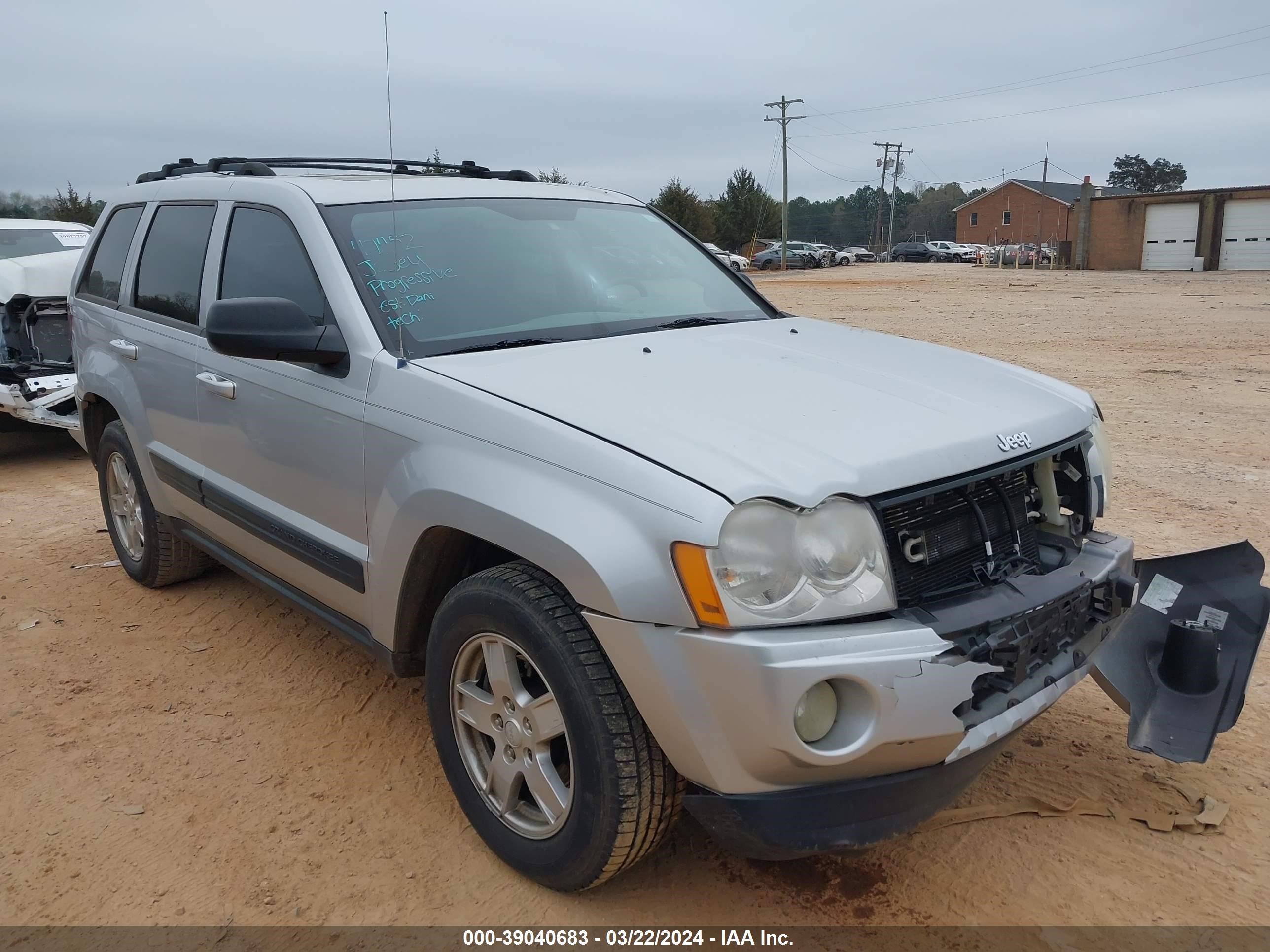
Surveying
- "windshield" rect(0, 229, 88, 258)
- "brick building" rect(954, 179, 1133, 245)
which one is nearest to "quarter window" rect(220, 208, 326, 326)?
"windshield" rect(0, 229, 88, 258)

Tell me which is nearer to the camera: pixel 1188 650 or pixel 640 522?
pixel 640 522

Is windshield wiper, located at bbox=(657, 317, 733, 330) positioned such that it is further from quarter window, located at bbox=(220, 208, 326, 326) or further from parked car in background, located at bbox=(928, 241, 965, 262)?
parked car in background, located at bbox=(928, 241, 965, 262)

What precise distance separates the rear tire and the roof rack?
47.9 inches

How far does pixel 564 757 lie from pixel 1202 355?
39.1 feet

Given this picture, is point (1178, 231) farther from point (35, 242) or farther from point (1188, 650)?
point (1188, 650)

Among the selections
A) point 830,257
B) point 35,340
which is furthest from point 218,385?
point 830,257

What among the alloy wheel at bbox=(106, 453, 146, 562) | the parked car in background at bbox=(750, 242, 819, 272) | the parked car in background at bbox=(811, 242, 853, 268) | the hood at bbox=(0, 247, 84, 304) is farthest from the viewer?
the parked car in background at bbox=(811, 242, 853, 268)

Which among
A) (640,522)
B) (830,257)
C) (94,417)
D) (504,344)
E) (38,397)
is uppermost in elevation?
(830,257)

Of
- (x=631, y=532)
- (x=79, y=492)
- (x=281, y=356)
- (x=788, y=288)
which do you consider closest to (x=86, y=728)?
(x=281, y=356)

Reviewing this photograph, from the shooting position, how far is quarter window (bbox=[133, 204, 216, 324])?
12.8 ft

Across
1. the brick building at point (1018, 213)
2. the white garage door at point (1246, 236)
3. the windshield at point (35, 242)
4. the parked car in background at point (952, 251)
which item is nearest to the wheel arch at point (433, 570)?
the windshield at point (35, 242)

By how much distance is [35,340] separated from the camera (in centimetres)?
805

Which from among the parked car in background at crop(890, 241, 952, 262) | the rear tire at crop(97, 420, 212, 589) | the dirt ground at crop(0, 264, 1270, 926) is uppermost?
the parked car in background at crop(890, 241, 952, 262)

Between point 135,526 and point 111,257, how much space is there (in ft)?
4.22
